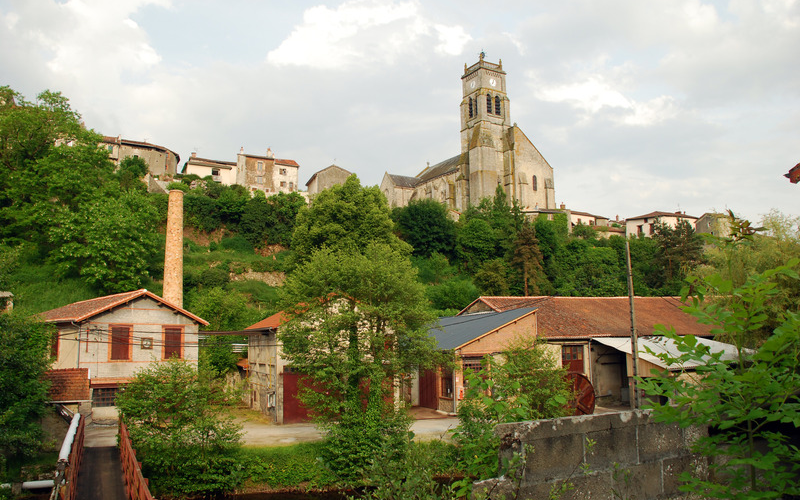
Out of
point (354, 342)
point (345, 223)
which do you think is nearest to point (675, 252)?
point (345, 223)

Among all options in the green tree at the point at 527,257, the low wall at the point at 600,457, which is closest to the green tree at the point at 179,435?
the low wall at the point at 600,457

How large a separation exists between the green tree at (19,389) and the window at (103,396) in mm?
5779

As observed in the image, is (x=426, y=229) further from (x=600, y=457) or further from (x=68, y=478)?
(x=600, y=457)

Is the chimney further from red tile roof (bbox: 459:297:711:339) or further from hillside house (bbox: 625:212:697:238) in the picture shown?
hillside house (bbox: 625:212:697:238)

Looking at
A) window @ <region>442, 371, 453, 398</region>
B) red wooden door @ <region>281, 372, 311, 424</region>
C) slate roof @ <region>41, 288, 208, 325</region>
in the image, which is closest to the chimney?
slate roof @ <region>41, 288, 208, 325</region>

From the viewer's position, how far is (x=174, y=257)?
3597cm

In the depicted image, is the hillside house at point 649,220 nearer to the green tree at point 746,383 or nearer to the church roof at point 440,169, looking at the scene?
the church roof at point 440,169

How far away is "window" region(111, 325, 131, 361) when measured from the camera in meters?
23.4

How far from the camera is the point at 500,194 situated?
6531 cm


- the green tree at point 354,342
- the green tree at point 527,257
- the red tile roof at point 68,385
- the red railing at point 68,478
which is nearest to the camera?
the red railing at point 68,478

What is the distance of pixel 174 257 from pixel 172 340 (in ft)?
41.6

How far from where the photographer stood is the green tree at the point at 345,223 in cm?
3709

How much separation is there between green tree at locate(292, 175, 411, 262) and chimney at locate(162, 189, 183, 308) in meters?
7.90

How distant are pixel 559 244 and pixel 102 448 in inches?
1889
